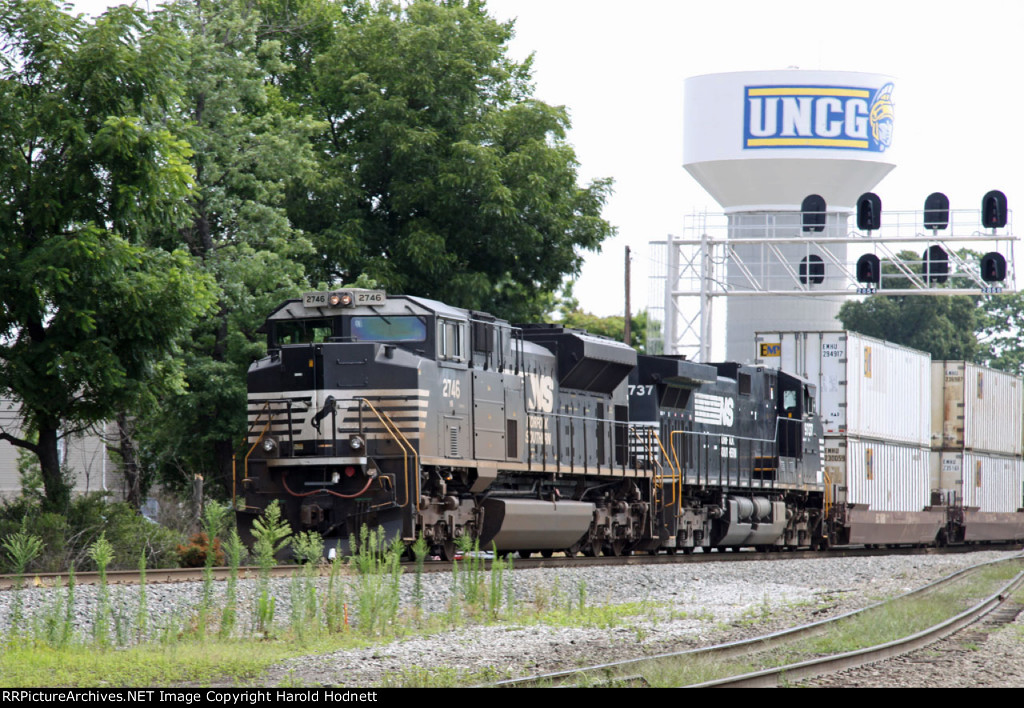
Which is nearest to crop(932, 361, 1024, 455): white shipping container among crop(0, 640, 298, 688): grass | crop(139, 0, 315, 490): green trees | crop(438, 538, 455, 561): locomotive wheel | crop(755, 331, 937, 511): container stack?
crop(755, 331, 937, 511): container stack

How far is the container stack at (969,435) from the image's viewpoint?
33.7 meters

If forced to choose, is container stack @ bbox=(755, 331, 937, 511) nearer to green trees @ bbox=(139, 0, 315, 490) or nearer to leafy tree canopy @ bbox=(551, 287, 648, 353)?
green trees @ bbox=(139, 0, 315, 490)

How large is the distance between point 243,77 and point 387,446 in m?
10.5

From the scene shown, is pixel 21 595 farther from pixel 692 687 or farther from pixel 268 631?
pixel 692 687

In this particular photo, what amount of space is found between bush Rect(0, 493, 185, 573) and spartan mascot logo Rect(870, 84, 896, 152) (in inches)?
1745

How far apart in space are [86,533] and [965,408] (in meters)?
23.9

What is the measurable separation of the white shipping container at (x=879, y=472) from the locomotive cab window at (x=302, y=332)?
588 inches

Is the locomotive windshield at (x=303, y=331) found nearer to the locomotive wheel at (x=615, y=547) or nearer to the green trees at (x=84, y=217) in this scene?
the green trees at (x=84, y=217)

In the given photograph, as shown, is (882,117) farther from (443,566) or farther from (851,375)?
(443,566)

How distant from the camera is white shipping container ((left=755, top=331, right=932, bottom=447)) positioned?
28656mm

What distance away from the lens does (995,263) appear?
31266 mm

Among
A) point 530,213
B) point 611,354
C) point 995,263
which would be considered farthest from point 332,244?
point 995,263

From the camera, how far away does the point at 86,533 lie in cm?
1761

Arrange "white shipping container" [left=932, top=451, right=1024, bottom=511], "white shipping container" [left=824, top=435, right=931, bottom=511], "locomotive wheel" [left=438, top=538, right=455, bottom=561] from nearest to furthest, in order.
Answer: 1. "locomotive wheel" [left=438, top=538, right=455, bottom=561]
2. "white shipping container" [left=824, top=435, right=931, bottom=511]
3. "white shipping container" [left=932, top=451, right=1024, bottom=511]
